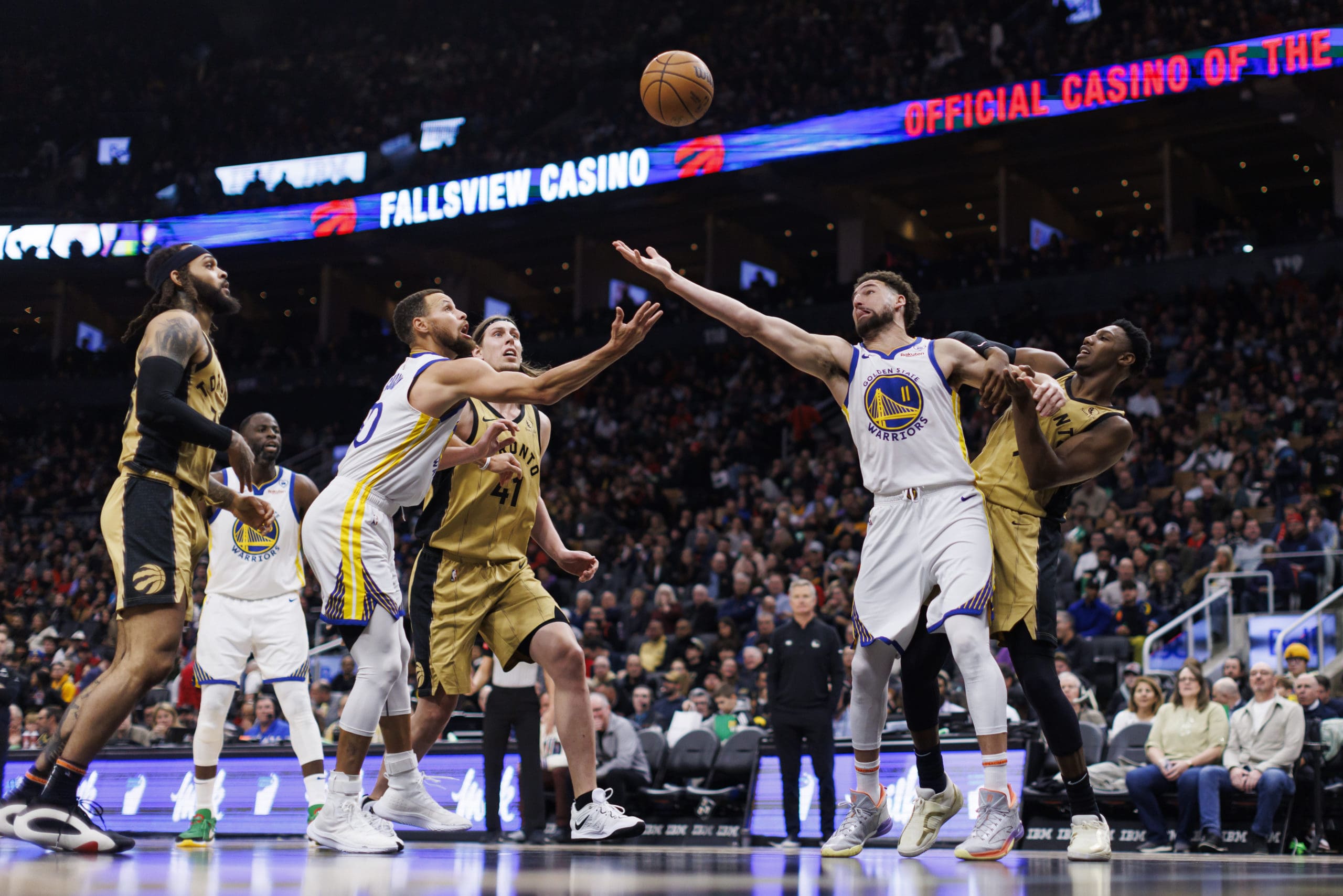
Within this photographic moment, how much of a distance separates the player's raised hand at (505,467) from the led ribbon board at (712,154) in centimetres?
1888

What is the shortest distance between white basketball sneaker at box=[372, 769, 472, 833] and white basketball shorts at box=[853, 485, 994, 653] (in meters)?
2.18

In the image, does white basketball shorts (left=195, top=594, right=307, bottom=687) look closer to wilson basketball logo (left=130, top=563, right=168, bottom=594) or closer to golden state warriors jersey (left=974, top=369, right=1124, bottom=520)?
wilson basketball logo (left=130, top=563, right=168, bottom=594)

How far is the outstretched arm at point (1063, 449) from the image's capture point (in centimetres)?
571

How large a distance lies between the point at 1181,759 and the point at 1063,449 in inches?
198

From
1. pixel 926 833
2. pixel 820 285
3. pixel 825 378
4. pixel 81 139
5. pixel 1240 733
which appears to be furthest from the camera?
pixel 81 139

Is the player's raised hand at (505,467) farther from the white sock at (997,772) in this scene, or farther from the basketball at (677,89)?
the basketball at (677,89)

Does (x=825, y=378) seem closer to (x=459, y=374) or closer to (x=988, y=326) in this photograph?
(x=459, y=374)

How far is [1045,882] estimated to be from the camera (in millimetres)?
4086

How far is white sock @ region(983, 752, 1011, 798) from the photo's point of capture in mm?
5480

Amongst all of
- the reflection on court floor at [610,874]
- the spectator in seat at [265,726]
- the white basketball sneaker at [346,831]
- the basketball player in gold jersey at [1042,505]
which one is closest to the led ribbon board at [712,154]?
the spectator in seat at [265,726]

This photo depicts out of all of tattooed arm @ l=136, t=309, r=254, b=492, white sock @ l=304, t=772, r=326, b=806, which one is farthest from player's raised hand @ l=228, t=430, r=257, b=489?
white sock @ l=304, t=772, r=326, b=806

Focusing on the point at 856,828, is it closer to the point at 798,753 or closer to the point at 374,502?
the point at 374,502

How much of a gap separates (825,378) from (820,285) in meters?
21.6

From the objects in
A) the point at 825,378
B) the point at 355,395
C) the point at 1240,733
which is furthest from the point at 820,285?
the point at 825,378
